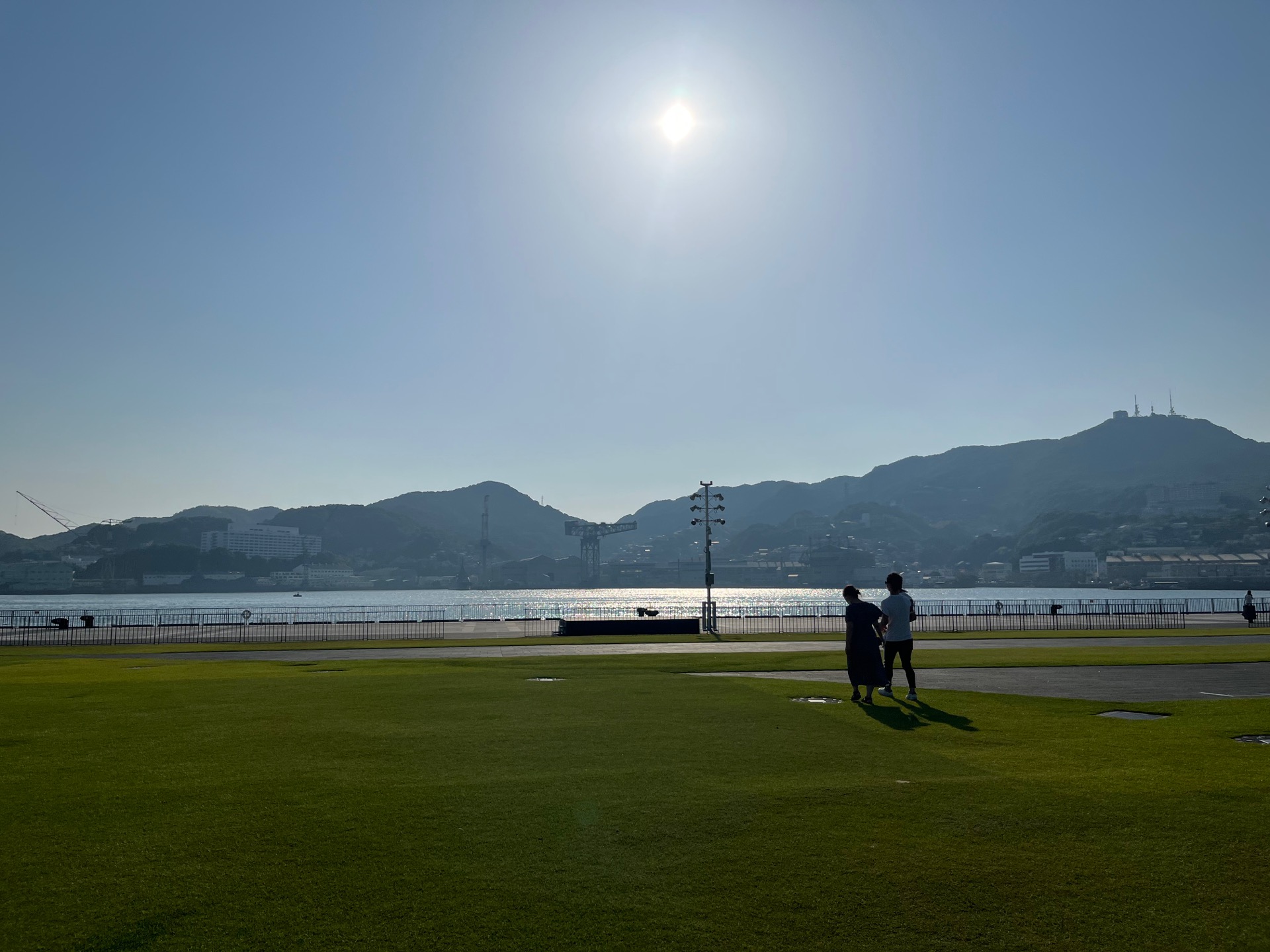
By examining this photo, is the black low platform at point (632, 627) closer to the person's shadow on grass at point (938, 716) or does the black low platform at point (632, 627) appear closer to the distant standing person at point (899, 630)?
the distant standing person at point (899, 630)

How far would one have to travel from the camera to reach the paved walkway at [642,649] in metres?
29.5

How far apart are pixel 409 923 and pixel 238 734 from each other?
6.91 m

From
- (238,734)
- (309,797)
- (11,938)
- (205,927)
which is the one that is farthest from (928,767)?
(238,734)

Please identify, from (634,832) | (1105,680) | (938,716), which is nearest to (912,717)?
(938,716)

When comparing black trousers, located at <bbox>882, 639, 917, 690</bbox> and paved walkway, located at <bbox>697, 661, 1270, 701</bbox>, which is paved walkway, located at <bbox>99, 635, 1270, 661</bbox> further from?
black trousers, located at <bbox>882, 639, 917, 690</bbox>

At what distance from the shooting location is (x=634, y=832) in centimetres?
618

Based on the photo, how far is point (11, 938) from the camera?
4.46 m

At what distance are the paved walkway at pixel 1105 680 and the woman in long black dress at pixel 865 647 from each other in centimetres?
269

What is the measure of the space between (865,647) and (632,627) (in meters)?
32.0

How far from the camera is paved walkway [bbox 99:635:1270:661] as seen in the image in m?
29.5

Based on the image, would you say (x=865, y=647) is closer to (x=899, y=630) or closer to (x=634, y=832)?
(x=899, y=630)

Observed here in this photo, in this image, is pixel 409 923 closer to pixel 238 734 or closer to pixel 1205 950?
pixel 1205 950

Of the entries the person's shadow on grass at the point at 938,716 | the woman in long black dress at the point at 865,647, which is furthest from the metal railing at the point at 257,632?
the person's shadow on grass at the point at 938,716

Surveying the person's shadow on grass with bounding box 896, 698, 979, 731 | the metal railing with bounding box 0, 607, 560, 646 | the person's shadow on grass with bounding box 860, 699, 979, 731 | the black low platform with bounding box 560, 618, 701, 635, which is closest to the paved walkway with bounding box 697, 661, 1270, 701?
the person's shadow on grass with bounding box 896, 698, 979, 731
